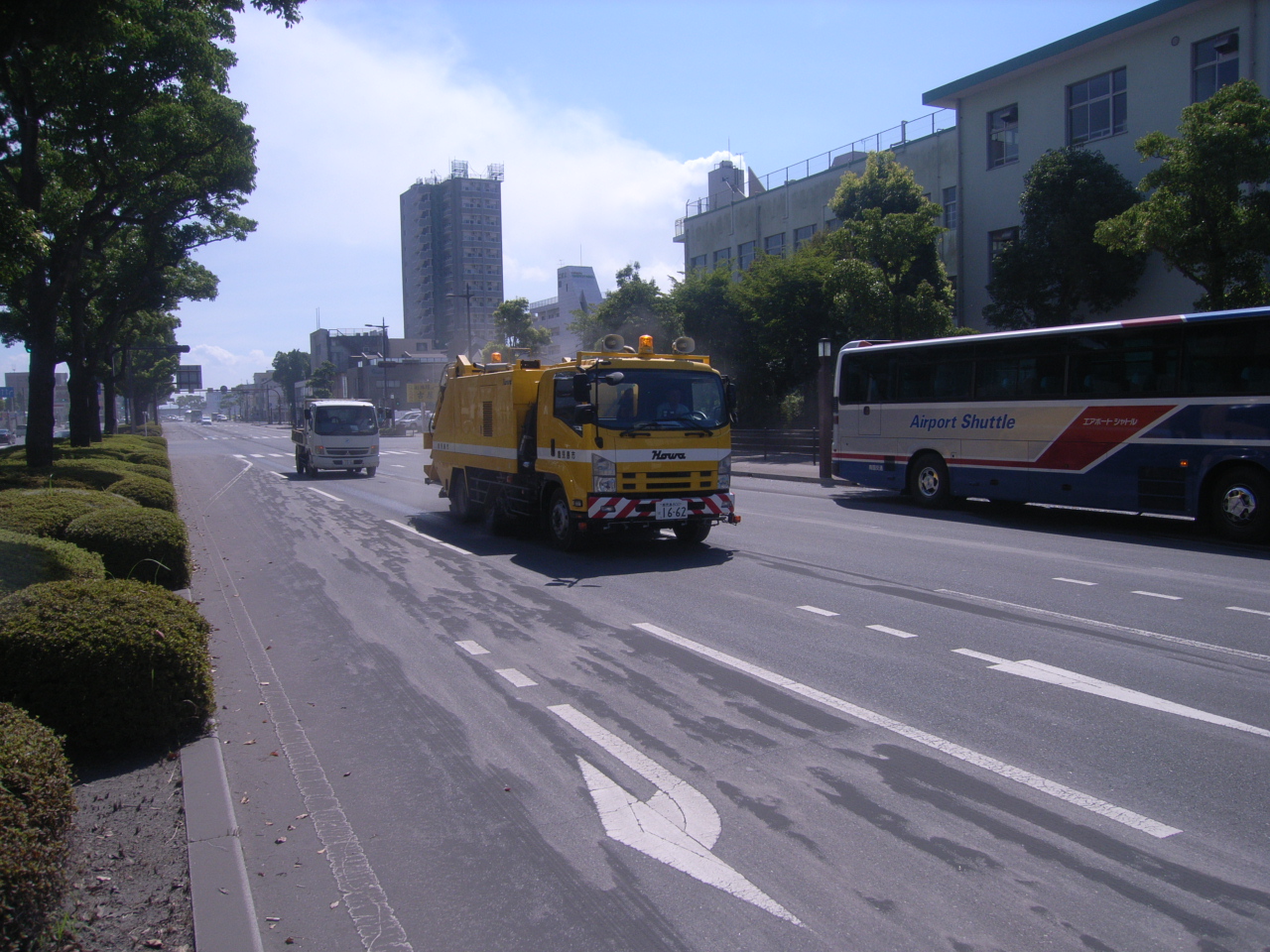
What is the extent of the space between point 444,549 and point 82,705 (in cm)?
809

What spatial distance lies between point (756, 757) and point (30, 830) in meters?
3.39

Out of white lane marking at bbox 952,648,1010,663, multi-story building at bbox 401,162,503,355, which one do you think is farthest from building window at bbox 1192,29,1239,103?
multi-story building at bbox 401,162,503,355

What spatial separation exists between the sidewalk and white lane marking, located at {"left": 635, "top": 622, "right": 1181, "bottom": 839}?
1741cm

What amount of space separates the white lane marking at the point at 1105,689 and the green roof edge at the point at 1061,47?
27.5 meters

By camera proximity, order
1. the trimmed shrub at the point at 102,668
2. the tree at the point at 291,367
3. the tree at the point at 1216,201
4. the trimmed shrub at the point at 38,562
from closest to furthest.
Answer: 1. the trimmed shrub at the point at 102,668
2. the trimmed shrub at the point at 38,562
3. the tree at the point at 1216,201
4. the tree at the point at 291,367

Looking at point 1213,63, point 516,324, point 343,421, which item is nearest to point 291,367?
point 516,324

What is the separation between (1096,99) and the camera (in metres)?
29.4

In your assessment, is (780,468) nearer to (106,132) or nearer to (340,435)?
(340,435)

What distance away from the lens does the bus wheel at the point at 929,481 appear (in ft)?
56.2

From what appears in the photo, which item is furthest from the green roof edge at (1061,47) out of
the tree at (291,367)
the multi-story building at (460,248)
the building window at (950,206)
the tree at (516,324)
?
the tree at (291,367)

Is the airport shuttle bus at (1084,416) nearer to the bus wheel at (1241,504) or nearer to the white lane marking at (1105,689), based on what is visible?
the bus wheel at (1241,504)

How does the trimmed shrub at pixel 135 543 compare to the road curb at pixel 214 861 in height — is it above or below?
above

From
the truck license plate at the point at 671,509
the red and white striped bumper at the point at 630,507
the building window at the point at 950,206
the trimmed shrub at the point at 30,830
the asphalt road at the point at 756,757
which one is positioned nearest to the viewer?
the trimmed shrub at the point at 30,830

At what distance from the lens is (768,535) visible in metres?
13.6
